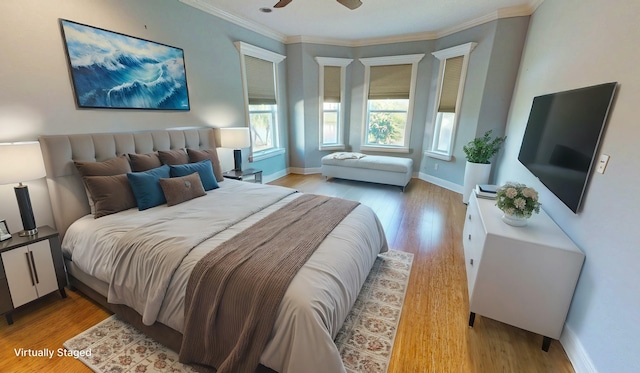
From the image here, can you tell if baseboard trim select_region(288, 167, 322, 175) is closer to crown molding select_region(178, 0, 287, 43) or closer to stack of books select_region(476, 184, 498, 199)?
crown molding select_region(178, 0, 287, 43)

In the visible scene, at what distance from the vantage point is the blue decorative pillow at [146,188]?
225 centimetres

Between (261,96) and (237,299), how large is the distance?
401cm

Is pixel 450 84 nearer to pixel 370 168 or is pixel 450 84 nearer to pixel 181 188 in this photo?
pixel 370 168

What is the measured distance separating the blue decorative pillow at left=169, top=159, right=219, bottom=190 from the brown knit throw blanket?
50.8 inches

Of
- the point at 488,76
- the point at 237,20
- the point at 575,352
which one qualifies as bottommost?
the point at 575,352

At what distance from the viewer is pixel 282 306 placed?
1.28 metres

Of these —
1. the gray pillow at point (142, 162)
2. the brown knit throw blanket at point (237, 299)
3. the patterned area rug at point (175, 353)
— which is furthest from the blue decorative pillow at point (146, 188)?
the brown knit throw blanket at point (237, 299)

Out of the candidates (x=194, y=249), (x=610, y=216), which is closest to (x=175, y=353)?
(x=194, y=249)

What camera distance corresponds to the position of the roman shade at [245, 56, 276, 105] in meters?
4.37

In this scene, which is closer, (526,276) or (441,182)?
(526,276)

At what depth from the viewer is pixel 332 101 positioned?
568cm

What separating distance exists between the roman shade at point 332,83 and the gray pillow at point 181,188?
3.77 m

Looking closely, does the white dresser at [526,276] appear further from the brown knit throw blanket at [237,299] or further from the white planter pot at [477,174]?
the white planter pot at [477,174]

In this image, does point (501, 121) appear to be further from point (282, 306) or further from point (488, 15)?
point (282, 306)
